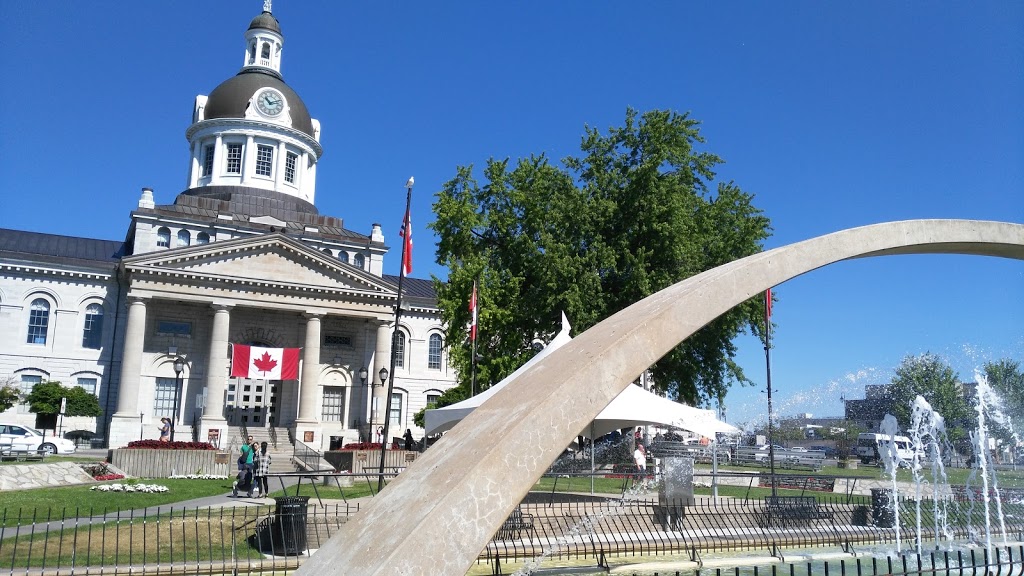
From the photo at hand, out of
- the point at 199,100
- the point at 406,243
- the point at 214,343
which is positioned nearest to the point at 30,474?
the point at 406,243

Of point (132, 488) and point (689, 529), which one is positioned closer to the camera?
point (689, 529)

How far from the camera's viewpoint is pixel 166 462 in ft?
86.4

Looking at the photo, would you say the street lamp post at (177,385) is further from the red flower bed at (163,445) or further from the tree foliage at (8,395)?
the red flower bed at (163,445)

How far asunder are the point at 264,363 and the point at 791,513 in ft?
99.2

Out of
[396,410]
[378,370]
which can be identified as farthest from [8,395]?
[396,410]

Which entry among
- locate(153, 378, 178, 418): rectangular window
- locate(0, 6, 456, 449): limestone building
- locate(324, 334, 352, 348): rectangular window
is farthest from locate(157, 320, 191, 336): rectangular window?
locate(324, 334, 352, 348): rectangular window

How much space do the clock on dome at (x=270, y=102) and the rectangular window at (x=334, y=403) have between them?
2022cm

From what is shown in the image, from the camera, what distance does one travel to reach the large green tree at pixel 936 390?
5106 cm

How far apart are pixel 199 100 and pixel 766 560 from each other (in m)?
55.3

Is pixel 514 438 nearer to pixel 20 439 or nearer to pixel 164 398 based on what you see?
pixel 20 439

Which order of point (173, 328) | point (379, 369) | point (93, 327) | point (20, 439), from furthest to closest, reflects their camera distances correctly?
point (379, 369) < point (93, 327) < point (173, 328) < point (20, 439)

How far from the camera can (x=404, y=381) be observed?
49.0 metres

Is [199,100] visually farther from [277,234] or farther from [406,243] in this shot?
[406,243]

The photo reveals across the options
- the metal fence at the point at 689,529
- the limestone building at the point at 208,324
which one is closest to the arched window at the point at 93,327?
the limestone building at the point at 208,324
